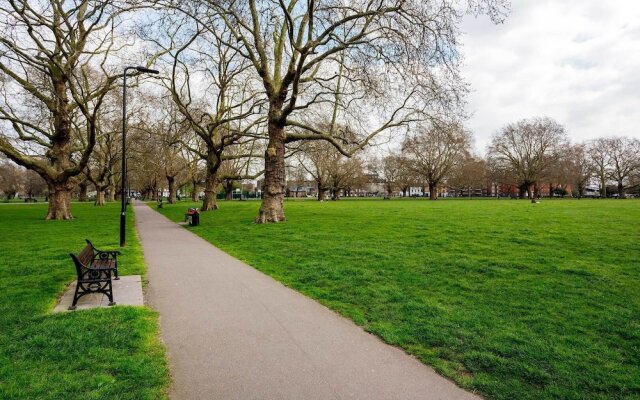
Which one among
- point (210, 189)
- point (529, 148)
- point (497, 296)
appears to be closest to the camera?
point (497, 296)

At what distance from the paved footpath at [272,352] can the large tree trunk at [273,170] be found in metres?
11.0

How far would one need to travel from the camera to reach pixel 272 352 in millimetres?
4340

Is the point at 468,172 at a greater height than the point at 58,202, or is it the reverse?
the point at 468,172

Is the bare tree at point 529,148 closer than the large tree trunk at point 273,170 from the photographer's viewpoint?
No

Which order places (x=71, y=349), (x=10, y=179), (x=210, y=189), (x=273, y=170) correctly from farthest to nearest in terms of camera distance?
(x=10, y=179)
(x=210, y=189)
(x=273, y=170)
(x=71, y=349)

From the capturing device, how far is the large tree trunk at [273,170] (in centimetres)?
1823

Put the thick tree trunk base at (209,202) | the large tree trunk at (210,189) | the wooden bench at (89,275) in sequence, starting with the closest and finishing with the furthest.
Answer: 1. the wooden bench at (89,275)
2. the large tree trunk at (210,189)
3. the thick tree trunk base at (209,202)

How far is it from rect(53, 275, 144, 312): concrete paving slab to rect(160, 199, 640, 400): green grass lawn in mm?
2804

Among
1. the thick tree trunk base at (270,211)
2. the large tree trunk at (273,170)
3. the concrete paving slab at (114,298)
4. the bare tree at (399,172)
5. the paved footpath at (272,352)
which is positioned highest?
the bare tree at (399,172)

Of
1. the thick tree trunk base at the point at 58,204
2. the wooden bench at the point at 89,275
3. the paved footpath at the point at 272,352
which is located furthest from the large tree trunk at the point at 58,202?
the paved footpath at the point at 272,352

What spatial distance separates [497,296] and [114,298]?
21.8 ft

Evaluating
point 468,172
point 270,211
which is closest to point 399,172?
point 468,172

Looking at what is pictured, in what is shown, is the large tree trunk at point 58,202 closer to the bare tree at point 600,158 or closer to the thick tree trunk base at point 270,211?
the thick tree trunk base at point 270,211

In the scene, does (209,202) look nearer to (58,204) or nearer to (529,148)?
(58,204)
